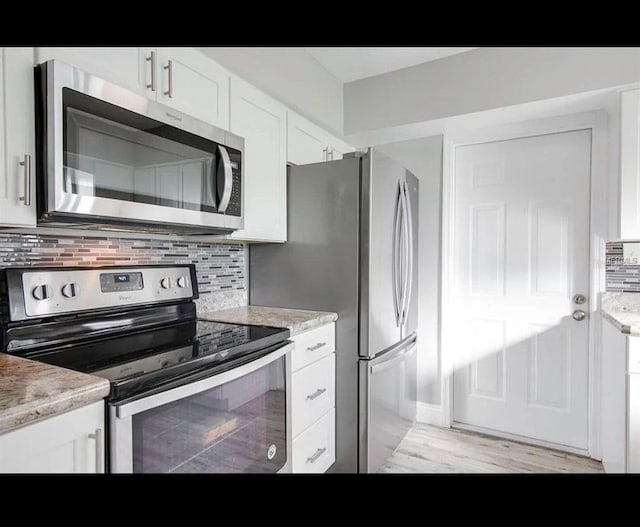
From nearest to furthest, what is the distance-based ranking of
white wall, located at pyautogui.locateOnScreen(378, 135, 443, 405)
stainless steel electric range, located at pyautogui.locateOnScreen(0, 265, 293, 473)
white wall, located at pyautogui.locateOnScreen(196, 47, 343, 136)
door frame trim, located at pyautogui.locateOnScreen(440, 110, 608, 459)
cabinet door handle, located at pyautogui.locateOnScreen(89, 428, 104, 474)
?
1. cabinet door handle, located at pyautogui.locateOnScreen(89, 428, 104, 474)
2. stainless steel electric range, located at pyautogui.locateOnScreen(0, 265, 293, 473)
3. white wall, located at pyautogui.locateOnScreen(196, 47, 343, 136)
4. door frame trim, located at pyautogui.locateOnScreen(440, 110, 608, 459)
5. white wall, located at pyautogui.locateOnScreen(378, 135, 443, 405)

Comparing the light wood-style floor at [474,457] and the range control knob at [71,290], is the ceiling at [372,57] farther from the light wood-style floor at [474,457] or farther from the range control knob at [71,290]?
the light wood-style floor at [474,457]

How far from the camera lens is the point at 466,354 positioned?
2719 millimetres

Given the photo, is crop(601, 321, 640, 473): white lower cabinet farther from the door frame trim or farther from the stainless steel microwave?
the stainless steel microwave

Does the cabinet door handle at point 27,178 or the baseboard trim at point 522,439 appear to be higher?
the cabinet door handle at point 27,178

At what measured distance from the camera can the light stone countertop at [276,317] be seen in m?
1.73

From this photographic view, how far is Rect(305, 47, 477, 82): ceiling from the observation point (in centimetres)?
234

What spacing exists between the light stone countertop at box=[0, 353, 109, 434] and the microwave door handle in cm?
86

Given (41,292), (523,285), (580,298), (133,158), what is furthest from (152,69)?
(580,298)

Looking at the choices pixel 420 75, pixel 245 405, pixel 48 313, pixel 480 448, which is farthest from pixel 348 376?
pixel 420 75

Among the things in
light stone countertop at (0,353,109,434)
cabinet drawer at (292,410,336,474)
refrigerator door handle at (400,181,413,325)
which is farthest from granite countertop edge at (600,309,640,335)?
light stone countertop at (0,353,109,434)

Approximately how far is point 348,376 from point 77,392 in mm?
1338

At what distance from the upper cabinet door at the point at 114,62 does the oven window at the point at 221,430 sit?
1.05m

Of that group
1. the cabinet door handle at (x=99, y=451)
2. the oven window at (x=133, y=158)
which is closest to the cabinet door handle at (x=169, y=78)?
the oven window at (x=133, y=158)

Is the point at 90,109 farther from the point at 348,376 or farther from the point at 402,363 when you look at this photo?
the point at 402,363
